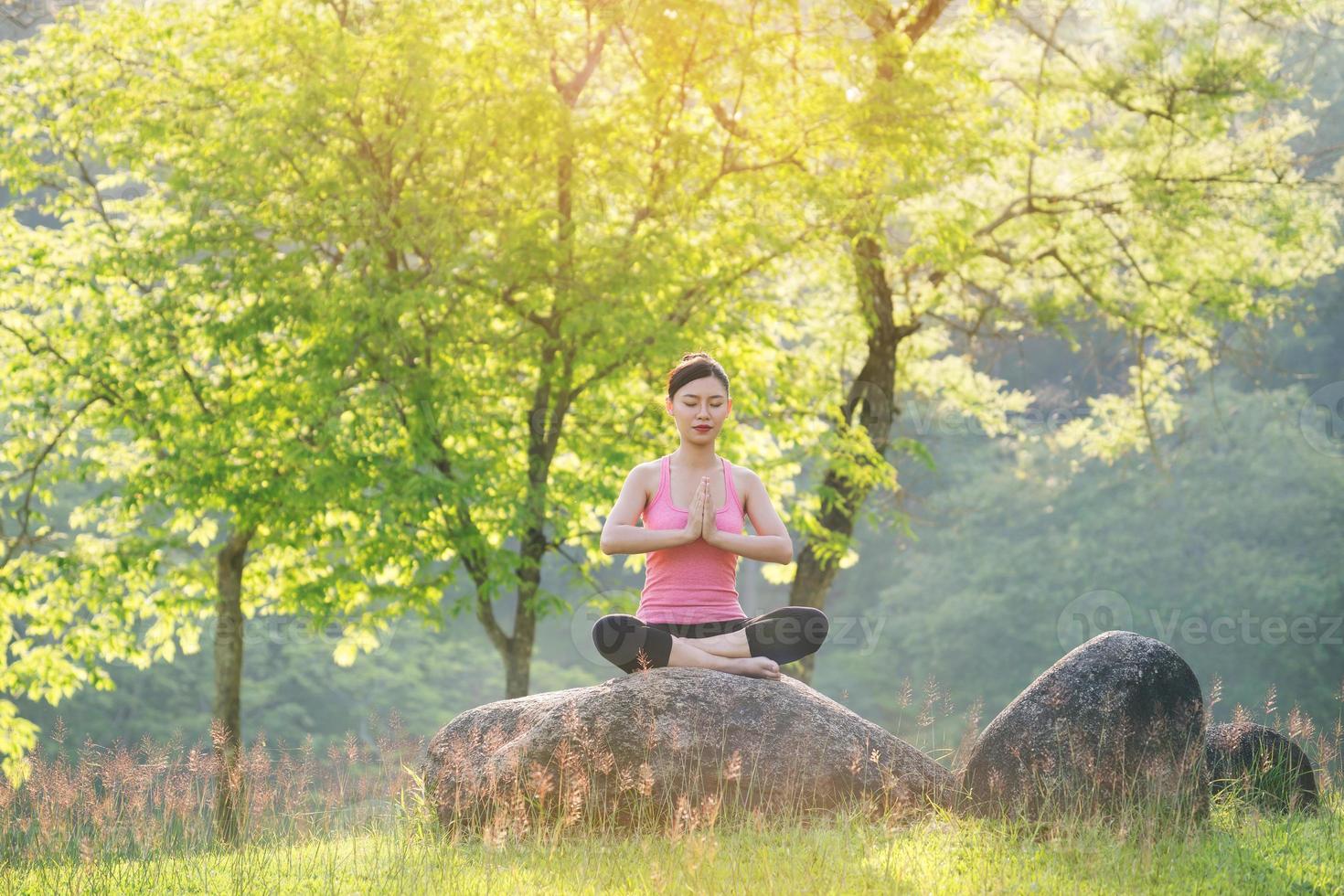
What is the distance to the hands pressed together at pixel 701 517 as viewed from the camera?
19.4 ft

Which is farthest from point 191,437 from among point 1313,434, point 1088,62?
point 1313,434

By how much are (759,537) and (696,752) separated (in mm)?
1029

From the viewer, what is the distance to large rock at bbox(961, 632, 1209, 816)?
551cm

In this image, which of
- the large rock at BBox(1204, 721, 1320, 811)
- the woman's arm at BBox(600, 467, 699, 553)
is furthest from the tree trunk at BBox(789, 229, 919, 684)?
the woman's arm at BBox(600, 467, 699, 553)

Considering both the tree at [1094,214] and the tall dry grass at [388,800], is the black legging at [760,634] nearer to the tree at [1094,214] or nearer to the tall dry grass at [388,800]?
the tall dry grass at [388,800]

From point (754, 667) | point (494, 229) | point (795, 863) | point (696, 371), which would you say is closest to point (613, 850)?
point (795, 863)

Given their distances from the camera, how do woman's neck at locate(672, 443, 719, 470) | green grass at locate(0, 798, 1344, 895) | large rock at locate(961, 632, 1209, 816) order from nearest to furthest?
1. green grass at locate(0, 798, 1344, 895)
2. large rock at locate(961, 632, 1209, 816)
3. woman's neck at locate(672, 443, 719, 470)

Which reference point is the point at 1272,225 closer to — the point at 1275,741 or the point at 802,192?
the point at 802,192

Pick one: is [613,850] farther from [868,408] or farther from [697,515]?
[868,408]

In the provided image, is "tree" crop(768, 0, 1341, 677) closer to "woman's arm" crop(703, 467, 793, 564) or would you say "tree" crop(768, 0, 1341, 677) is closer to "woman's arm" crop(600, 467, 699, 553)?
"woman's arm" crop(703, 467, 793, 564)

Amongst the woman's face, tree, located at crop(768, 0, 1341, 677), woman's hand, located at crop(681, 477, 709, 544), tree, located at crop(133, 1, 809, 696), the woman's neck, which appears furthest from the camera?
tree, located at crop(768, 0, 1341, 677)

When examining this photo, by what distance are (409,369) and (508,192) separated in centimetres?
226

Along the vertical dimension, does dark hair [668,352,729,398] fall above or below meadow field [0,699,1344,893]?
above

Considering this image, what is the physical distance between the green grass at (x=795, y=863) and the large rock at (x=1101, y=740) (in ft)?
0.58
